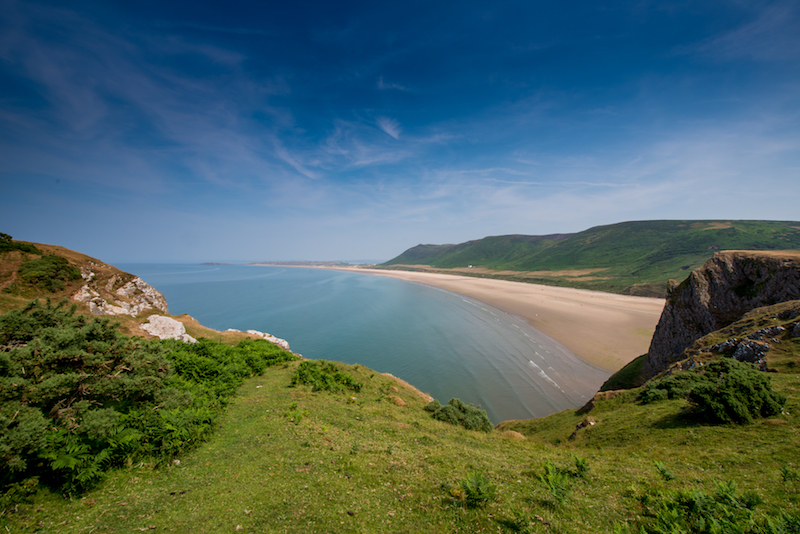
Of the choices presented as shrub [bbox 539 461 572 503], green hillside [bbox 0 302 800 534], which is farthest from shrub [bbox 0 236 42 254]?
shrub [bbox 539 461 572 503]

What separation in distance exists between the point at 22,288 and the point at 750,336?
4777cm

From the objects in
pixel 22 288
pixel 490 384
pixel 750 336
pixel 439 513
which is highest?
pixel 22 288

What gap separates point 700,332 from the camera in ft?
73.8

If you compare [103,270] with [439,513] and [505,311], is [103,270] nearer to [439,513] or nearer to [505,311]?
[439,513]

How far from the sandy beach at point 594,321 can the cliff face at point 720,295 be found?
14.1m

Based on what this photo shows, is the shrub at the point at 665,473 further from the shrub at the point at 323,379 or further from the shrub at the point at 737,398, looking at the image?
the shrub at the point at 323,379

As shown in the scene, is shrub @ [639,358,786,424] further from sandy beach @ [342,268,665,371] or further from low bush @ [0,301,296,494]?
sandy beach @ [342,268,665,371]

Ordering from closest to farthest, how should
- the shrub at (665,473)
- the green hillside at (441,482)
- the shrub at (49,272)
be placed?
1. the green hillside at (441,482)
2. the shrub at (665,473)
3. the shrub at (49,272)

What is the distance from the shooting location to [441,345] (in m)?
45.1

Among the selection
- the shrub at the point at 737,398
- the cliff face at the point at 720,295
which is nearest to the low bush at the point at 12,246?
the shrub at the point at 737,398

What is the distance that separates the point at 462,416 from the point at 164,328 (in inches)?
993

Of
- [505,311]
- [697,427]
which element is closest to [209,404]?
[697,427]

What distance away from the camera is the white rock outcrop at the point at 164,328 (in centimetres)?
2227

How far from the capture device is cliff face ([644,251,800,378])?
64.3 ft
